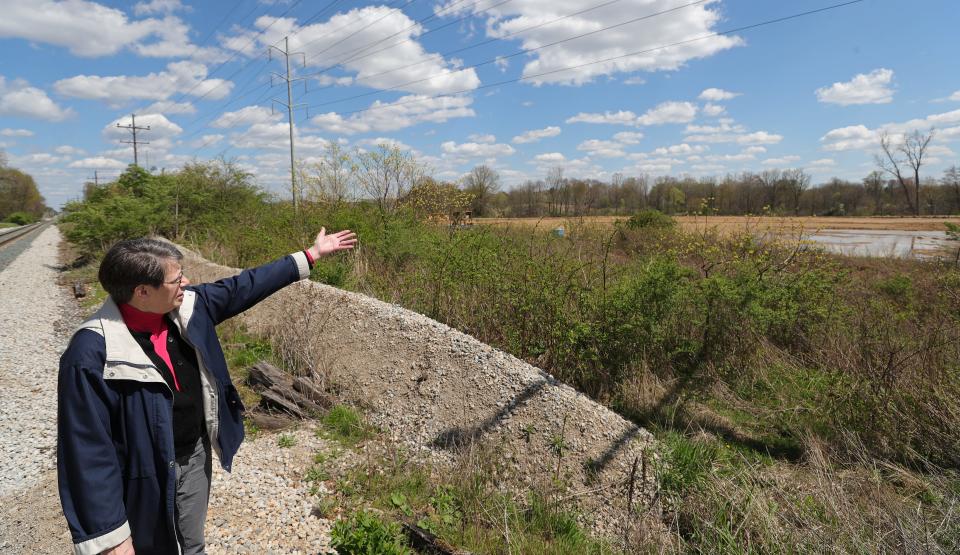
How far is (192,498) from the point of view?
234cm

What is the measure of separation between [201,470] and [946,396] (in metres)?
6.02

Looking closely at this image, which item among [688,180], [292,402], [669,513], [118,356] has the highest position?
[688,180]

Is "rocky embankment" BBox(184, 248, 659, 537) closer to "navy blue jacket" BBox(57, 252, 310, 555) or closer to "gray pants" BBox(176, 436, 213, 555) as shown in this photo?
"gray pants" BBox(176, 436, 213, 555)

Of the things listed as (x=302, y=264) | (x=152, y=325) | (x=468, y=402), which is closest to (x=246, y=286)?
(x=302, y=264)

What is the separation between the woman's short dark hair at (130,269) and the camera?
2.03 metres

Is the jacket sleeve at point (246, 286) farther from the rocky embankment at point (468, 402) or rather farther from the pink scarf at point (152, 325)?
the rocky embankment at point (468, 402)

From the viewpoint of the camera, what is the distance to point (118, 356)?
193 centimetres

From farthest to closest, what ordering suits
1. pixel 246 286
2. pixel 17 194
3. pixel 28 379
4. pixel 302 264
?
1. pixel 17 194
2. pixel 28 379
3. pixel 302 264
4. pixel 246 286

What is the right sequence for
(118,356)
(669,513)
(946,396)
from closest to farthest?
(118,356), (669,513), (946,396)

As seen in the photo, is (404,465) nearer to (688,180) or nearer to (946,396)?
(946,396)

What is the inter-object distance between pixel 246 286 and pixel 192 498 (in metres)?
1.03

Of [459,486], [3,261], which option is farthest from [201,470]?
[3,261]

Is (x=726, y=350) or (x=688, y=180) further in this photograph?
(x=688, y=180)

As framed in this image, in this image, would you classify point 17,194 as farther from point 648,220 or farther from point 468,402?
point 468,402
